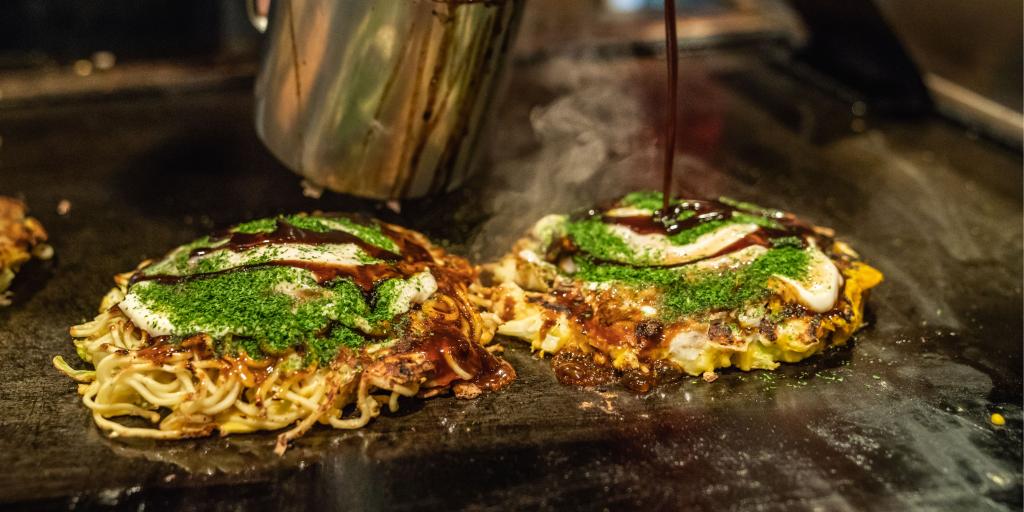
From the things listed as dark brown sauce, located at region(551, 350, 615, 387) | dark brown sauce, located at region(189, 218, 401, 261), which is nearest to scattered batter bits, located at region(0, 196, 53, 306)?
dark brown sauce, located at region(189, 218, 401, 261)

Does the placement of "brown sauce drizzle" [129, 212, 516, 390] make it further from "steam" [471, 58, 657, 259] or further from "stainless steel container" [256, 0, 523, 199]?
"steam" [471, 58, 657, 259]

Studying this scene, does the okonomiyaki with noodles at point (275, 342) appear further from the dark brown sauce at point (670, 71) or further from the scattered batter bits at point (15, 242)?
the dark brown sauce at point (670, 71)

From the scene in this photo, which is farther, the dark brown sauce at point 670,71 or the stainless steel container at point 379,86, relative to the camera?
the stainless steel container at point 379,86

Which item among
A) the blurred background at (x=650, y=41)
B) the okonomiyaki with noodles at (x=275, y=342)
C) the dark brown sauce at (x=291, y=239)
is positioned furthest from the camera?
the blurred background at (x=650, y=41)

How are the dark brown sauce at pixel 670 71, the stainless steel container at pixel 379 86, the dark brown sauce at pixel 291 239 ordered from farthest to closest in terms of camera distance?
1. the stainless steel container at pixel 379 86
2. the dark brown sauce at pixel 291 239
3. the dark brown sauce at pixel 670 71

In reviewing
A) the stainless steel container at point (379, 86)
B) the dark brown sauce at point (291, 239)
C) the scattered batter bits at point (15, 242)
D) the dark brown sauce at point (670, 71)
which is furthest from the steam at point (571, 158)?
the scattered batter bits at point (15, 242)

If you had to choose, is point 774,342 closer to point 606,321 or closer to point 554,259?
point 606,321

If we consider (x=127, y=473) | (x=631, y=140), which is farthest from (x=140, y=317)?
(x=631, y=140)
